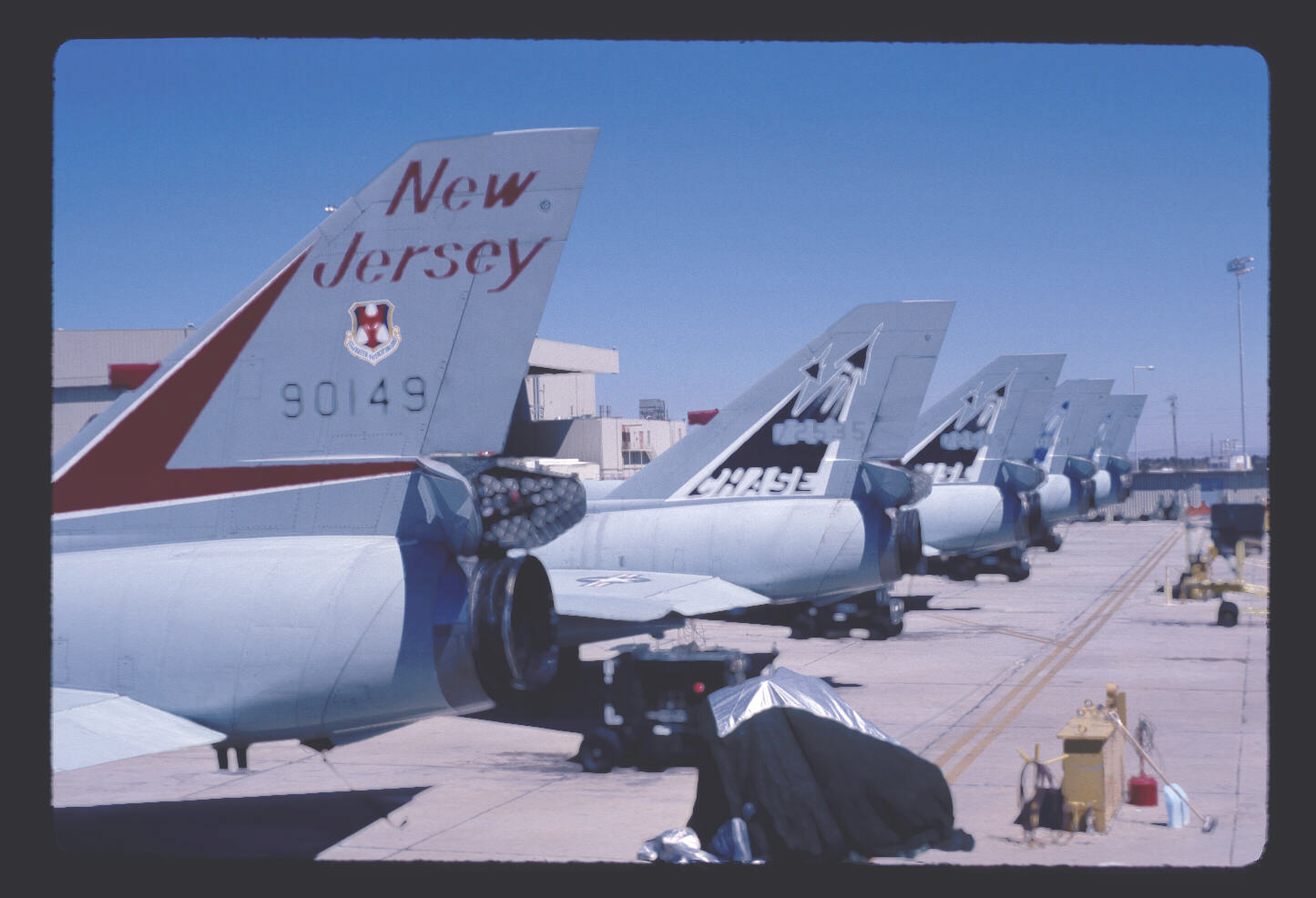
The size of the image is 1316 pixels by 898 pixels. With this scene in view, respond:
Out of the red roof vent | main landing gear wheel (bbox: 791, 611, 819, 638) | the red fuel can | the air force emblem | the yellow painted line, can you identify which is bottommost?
the yellow painted line

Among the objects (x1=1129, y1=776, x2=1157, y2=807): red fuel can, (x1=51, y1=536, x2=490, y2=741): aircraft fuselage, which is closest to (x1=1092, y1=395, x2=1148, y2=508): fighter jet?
(x1=1129, y1=776, x2=1157, y2=807): red fuel can

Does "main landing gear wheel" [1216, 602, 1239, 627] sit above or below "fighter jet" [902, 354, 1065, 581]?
below

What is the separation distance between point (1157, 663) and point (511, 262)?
737 inches

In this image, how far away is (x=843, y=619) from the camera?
25844 millimetres

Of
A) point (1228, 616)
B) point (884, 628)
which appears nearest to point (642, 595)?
point (884, 628)

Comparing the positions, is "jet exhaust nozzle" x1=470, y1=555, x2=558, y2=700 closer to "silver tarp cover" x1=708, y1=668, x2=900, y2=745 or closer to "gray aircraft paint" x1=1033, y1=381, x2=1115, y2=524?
"silver tarp cover" x1=708, y1=668, x2=900, y2=745

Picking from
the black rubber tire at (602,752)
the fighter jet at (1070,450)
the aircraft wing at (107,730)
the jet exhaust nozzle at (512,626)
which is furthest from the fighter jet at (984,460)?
the aircraft wing at (107,730)

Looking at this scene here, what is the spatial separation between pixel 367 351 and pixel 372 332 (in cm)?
14

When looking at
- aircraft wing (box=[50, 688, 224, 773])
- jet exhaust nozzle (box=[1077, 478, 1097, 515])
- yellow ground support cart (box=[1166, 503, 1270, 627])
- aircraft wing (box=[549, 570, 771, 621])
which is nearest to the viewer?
aircraft wing (box=[50, 688, 224, 773])

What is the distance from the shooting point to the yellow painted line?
15070 millimetres

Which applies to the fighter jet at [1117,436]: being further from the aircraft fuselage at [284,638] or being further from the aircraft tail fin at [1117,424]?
the aircraft fuselage at [284,638]

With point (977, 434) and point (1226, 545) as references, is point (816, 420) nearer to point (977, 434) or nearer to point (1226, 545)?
point (977, 434)

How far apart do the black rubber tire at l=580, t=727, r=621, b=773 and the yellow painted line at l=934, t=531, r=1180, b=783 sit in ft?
13.2

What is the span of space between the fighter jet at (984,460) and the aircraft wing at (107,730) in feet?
83.9
